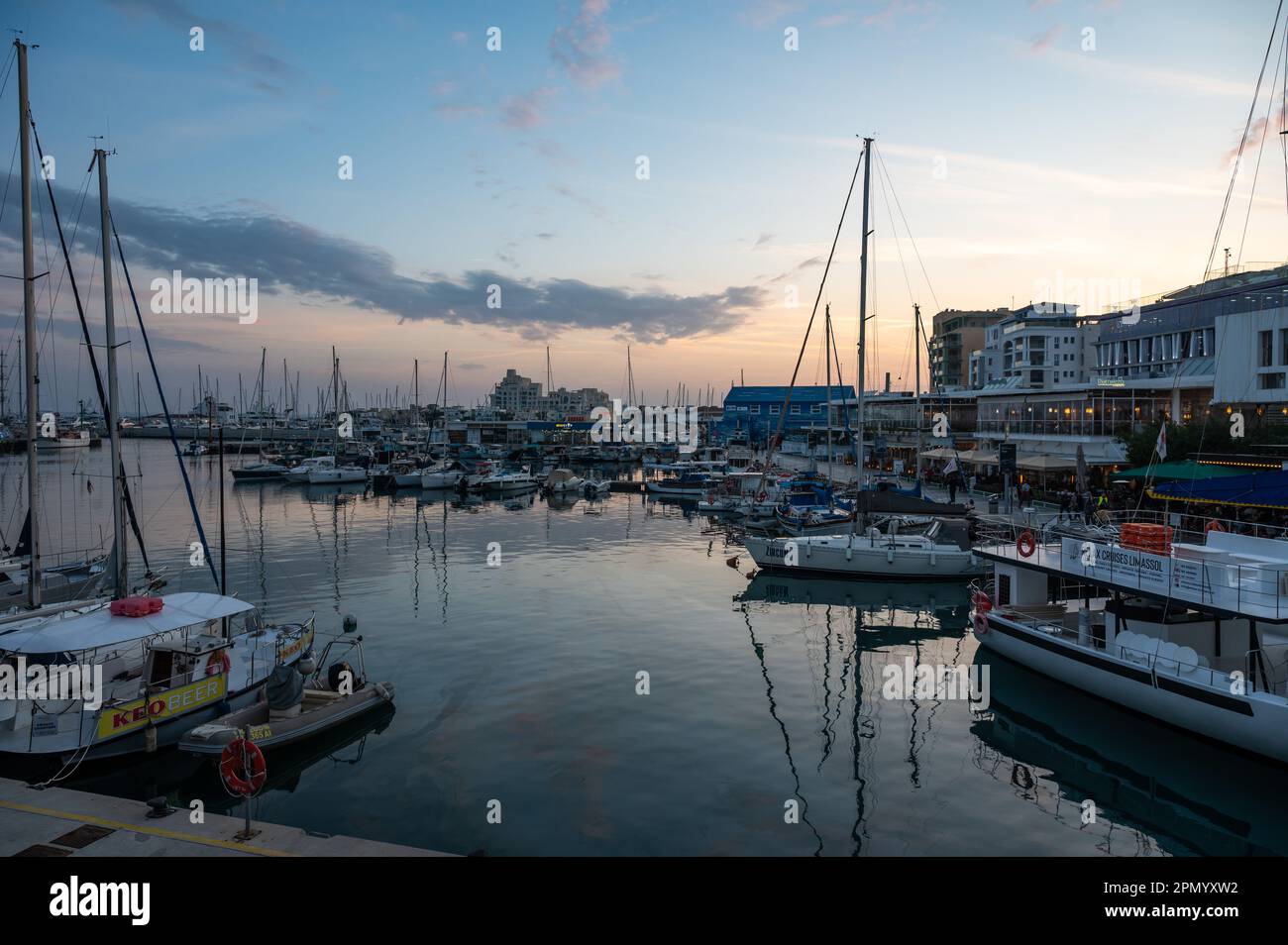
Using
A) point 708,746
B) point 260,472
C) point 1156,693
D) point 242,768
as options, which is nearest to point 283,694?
point 242,768

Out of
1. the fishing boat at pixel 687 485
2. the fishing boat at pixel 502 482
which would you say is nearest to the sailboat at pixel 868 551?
the fishing boat at pixel 687 485

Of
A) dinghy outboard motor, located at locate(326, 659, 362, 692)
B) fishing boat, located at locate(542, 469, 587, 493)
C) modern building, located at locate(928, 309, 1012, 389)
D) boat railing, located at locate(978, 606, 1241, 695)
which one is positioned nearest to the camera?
boat railing, located at locate(978, 606, 1241, 695)

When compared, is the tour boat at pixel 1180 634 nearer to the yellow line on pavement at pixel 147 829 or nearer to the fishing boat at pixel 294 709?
the fishing boat at pixel 294 709

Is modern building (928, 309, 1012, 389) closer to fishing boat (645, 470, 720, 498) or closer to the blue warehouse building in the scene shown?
the blue warehouse building

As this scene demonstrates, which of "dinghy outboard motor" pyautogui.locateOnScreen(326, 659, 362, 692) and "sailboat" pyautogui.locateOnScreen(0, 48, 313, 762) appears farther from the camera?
"dinghy outboard motor" pyautogui.locateOnScreen(326, 659, 362, 692)

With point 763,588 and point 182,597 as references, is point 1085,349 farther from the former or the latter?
point 182,597

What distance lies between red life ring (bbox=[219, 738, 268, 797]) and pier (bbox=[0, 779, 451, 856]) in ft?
1.62

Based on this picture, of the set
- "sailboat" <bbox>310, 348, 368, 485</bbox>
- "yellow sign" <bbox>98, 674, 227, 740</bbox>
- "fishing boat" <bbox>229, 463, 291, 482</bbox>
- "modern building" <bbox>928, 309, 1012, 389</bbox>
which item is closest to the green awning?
"yellow sign" <bbox>98, 674, 227, 740</bbox>

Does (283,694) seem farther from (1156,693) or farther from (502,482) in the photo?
(502,482)

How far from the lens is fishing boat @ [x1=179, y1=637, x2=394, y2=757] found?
15.5 m

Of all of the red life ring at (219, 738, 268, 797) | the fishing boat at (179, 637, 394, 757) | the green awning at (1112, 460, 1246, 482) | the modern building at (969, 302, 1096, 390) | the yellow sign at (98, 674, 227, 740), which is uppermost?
the modern building at (969, 302, 1096, 390)

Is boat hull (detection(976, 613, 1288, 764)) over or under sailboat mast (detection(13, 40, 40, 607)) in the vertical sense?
under
